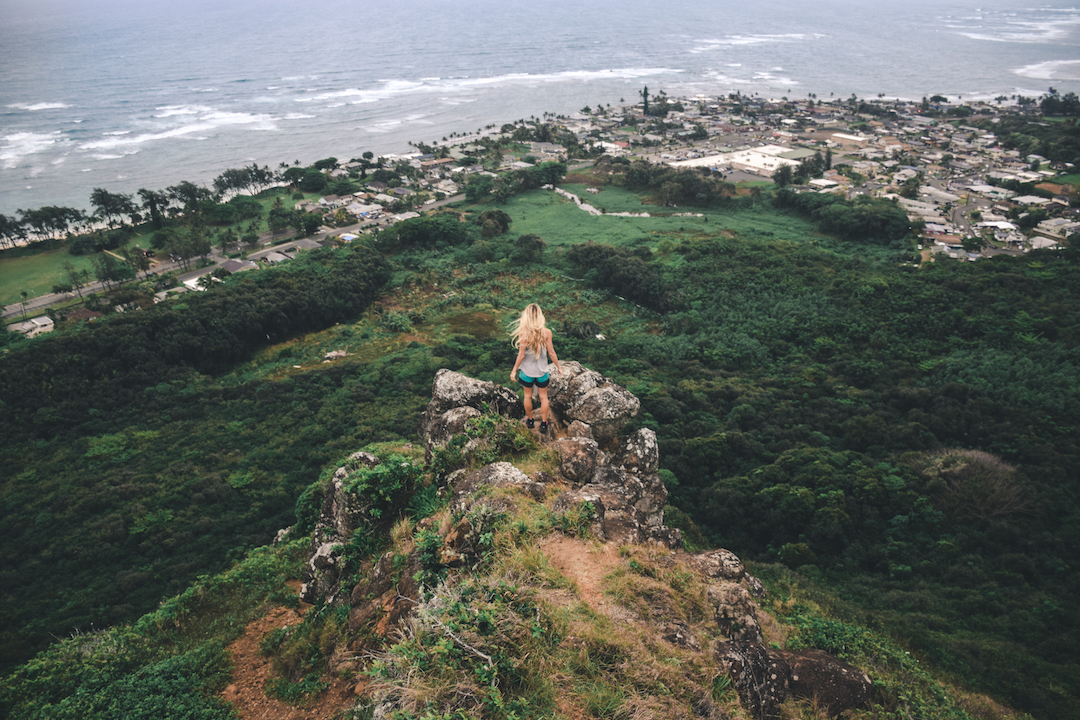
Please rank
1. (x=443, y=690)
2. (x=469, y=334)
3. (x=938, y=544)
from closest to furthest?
(x=443, y=690) < (x=938, y=544) < (x=469, y=334)

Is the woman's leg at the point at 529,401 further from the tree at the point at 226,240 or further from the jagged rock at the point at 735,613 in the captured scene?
the tree at the point at 226,240

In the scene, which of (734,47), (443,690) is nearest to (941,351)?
(443,690)

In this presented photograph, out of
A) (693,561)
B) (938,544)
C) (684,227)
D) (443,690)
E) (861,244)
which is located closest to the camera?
(443,690)

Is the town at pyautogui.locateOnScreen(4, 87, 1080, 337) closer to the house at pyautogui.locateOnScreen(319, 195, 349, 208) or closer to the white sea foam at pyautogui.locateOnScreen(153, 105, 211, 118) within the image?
the house at pyautogui.locateOnScreen(319, 195, 349, 208)

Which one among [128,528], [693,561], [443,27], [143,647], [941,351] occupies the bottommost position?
[941,351]

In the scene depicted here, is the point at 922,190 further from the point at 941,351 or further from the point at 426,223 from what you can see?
the point at 426,223

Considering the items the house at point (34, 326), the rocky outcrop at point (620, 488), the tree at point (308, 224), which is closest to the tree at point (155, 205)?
the tree at point (308, 224)

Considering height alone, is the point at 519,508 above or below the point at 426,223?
above

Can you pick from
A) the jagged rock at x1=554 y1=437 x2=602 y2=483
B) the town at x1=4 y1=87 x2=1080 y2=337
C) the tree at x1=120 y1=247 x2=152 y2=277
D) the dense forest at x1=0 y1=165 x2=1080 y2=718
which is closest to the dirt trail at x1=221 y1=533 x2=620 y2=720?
the jagged rock at x1=554 y1=437 x2=602 y2=483
